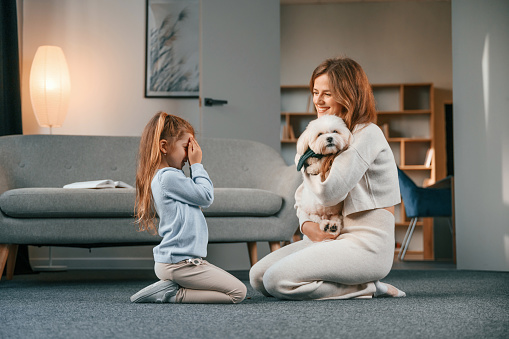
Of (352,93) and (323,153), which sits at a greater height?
(352,93)

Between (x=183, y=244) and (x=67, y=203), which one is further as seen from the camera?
(x=67, y=203)

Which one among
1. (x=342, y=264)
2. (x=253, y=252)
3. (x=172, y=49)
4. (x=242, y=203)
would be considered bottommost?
Answer: (x=253, y=252)

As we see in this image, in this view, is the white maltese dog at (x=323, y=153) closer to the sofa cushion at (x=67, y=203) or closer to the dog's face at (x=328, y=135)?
the dog's face at (x=328, y=135)

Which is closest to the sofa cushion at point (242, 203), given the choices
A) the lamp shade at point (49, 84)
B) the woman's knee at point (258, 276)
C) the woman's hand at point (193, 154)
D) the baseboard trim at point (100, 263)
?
the woman's knee at point (258, 276)

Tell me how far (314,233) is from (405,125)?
576 centimetres

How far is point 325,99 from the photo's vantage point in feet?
6.78

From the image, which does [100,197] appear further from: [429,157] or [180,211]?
[429,157]

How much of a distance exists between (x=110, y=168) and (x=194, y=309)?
1860 millimetres

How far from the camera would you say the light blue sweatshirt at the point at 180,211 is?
1919mm

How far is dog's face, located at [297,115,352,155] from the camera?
6.19 ft

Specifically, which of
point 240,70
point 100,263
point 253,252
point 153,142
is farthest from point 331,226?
point 100,263

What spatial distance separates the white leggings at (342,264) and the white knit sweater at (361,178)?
0.06 metres

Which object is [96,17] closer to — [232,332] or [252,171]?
[252,171]

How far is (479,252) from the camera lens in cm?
372
